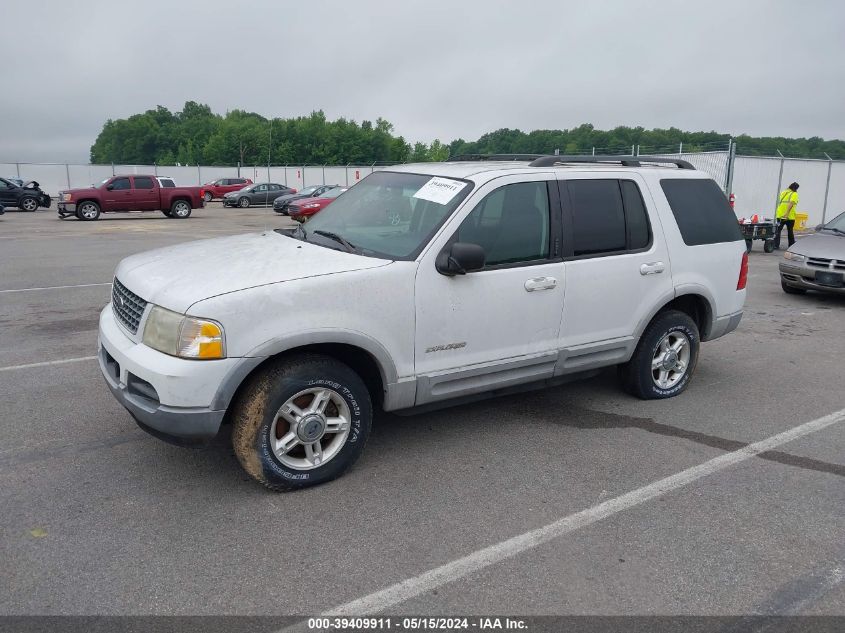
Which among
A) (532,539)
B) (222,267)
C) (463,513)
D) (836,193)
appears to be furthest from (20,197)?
(532,539)

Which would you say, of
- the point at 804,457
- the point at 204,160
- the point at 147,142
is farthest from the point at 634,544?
the point at 147,142

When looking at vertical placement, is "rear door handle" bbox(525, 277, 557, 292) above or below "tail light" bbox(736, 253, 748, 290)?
above

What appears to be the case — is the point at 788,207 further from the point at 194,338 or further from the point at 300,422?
the point at 194,338

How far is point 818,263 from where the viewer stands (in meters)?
10.2

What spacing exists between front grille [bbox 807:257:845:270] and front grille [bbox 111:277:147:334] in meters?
9.54

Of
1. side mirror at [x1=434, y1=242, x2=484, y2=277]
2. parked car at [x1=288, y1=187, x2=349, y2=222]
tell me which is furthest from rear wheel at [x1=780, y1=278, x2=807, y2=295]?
parked car at [x1=288, y1=187, x2=349, y2=222]

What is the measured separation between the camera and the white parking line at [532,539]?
3002 millimetres

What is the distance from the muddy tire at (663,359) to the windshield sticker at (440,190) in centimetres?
203

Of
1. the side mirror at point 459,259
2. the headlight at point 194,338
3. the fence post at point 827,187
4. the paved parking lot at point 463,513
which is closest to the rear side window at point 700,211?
the paved parking lot at point 463,513

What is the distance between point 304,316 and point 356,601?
4.82 feet

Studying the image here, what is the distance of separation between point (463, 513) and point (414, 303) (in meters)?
1.21

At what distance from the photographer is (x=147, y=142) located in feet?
401

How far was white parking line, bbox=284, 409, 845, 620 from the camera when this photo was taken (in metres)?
3.00

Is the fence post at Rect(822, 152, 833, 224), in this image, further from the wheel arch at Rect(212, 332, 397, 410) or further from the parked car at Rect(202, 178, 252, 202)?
the parked car at Rect(202, 178, 252, 202)
